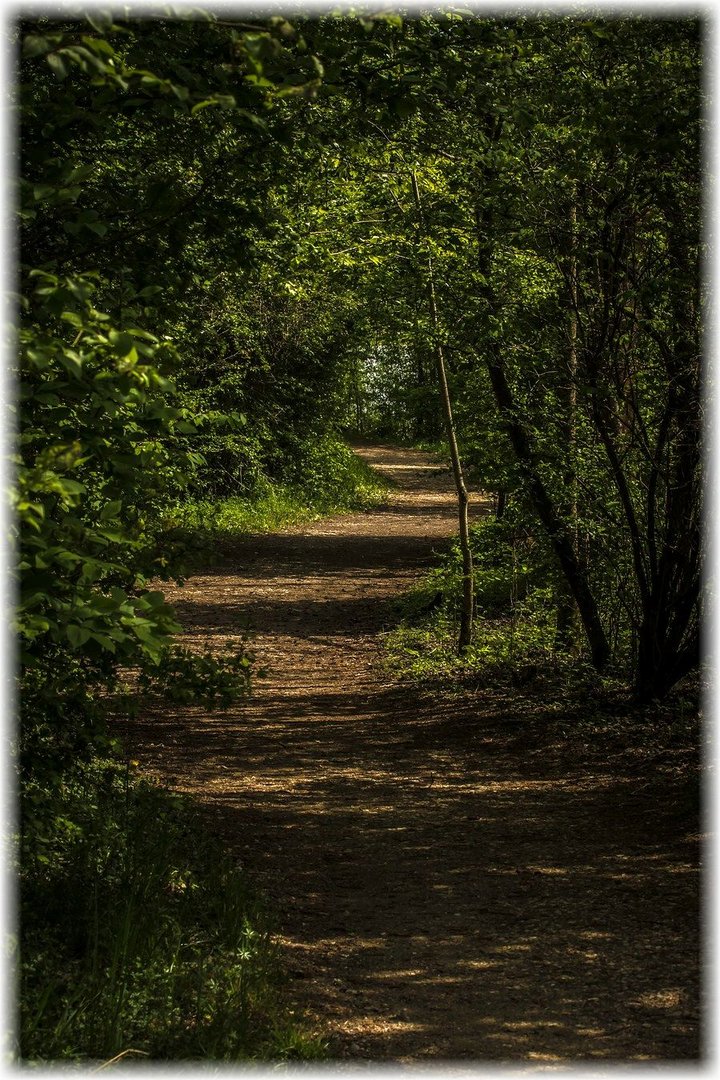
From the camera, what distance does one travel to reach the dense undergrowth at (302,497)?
22562 millimetres

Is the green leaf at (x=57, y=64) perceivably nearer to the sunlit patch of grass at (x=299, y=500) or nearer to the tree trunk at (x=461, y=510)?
the tree trunk at (x=461, y=510)

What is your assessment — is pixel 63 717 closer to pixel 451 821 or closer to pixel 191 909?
pixel 191 909

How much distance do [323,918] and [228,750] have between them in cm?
367

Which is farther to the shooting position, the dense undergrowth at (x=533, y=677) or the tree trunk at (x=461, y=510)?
the tree trunk at (x=461, y=510)

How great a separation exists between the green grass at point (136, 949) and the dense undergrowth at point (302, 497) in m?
13.3

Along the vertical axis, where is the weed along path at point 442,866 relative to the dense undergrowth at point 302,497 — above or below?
below

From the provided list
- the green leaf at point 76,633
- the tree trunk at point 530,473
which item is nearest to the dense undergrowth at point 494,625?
the tree trunk at point 530,473

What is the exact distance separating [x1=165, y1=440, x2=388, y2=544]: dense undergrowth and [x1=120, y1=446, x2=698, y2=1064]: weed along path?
9223mm

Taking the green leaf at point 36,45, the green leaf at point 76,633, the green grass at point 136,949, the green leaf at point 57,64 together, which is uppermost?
the green leaf at point 36,45

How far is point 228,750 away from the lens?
960 centimetres

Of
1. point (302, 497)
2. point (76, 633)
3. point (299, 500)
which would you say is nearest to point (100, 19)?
point (76, 633)

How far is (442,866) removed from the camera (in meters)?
6.92

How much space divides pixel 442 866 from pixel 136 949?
2.73 meters

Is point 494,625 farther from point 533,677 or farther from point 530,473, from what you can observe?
point 530,473
